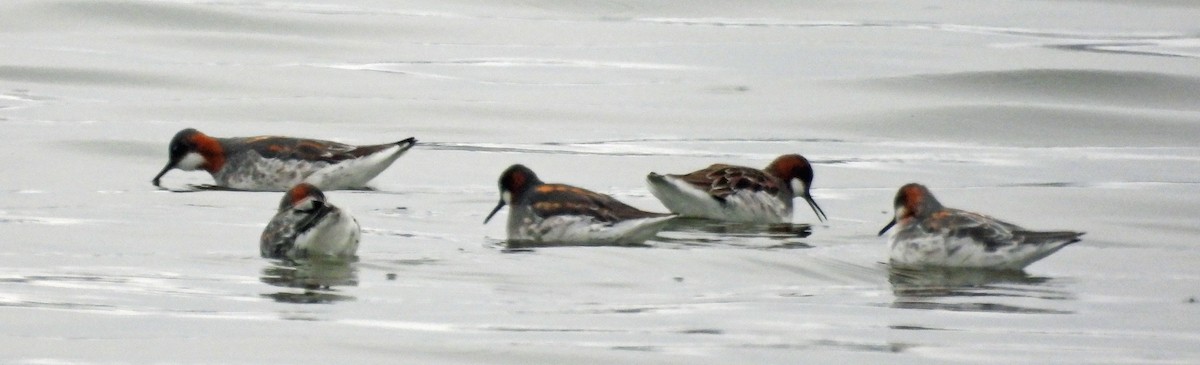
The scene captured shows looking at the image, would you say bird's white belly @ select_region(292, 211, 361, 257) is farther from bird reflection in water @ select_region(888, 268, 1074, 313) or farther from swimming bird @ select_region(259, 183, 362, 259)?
bird reflection in water @ select_region(888, 268, 1074, 313)

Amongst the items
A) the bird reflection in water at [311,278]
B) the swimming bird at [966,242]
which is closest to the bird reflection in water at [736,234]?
the swimming bird at [966,242]

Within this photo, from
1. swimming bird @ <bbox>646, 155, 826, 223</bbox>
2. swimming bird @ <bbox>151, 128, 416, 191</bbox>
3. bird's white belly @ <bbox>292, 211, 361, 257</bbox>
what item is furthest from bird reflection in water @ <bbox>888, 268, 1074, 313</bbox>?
swimming bird @ <bbox>151, 128, 416, 191</bbox>

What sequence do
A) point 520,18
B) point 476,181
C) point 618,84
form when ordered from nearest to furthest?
point 476,181 → point 618,84 → point 520,18

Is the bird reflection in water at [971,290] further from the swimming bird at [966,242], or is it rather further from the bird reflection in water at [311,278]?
the bird reflection in water at [311,278]

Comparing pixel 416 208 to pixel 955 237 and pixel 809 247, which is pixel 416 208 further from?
pixel 955 237

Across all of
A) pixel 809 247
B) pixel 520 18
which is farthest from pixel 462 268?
pixel 520 18

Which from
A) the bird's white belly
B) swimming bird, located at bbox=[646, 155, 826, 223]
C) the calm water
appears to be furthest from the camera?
swimming bird, located at bbox=[646, 155, 826, 223]
